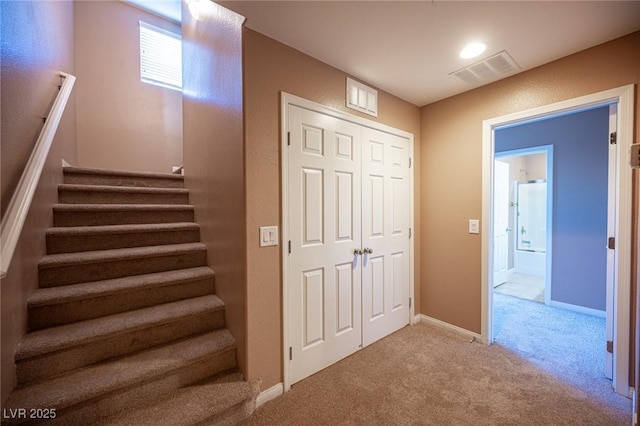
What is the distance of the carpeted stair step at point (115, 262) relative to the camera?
1679mm

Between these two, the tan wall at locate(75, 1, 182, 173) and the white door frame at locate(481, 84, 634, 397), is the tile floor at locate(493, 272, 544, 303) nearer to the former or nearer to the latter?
the white door frame at locate(481, 84, 634, 397)

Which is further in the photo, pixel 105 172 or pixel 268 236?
pixel 105 172

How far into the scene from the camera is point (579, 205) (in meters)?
3.31

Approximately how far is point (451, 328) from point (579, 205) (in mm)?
2420

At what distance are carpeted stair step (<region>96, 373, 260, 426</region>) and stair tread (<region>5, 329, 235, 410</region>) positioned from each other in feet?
0.49

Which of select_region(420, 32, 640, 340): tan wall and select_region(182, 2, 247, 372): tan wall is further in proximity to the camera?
select_region(420, 32, 640, 340): tan wall

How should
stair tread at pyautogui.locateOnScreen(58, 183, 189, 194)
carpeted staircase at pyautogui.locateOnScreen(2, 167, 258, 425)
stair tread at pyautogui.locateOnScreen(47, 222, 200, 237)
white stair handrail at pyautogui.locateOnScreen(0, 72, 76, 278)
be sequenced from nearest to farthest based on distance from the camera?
white stair handrail at pyautogui.locateOnScreen(0, 72, 76, 278) < carpeted staircase at pyautogui.locateOnScreen(2, 167, 258, 425) < stair tread at pyautogui.locateOnScreen(47, 222, 200, 237) < stair tread at pyautogui.locateOnScreen(58, 183, 189, 194)

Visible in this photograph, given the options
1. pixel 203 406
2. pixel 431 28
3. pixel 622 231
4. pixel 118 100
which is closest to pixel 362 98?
pixel 431 28

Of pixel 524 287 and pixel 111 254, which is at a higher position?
pixel 111 254

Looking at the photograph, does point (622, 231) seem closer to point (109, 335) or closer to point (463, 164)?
point (463, 164)

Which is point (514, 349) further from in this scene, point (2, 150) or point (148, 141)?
point (148, 141)

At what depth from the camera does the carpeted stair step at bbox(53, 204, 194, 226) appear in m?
2.05

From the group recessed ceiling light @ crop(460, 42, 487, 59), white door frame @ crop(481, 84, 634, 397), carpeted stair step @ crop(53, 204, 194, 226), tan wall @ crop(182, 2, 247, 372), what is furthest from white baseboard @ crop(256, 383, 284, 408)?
recessed ceiling light @ crop(460, 42, 487, 59)

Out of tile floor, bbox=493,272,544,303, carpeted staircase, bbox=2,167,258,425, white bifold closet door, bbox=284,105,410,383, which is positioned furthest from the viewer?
tile floor, bbox=493,272,544,303
